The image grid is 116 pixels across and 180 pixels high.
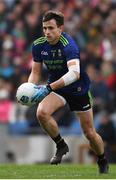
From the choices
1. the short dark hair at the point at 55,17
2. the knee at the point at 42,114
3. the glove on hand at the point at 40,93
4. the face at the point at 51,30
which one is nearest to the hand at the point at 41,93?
the glove on hand at the point at 40,93

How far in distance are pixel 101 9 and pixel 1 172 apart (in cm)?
1012

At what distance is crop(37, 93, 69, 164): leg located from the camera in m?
12.5

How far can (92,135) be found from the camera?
12.6 meters

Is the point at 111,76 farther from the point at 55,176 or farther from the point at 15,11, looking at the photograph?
the point at 55,176

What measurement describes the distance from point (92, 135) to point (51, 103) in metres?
0.72

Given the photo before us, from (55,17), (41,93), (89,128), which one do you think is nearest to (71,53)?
(55,17)

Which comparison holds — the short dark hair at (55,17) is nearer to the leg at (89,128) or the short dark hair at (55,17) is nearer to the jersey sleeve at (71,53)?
the jersey sleeve at (71,53)

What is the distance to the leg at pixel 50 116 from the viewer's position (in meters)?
12.5

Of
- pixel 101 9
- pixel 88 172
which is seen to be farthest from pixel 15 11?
pixel 88 172

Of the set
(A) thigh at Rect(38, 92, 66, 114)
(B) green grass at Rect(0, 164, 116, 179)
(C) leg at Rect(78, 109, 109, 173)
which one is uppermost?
(A) thigh at Rect(38, 92, 66, 114)

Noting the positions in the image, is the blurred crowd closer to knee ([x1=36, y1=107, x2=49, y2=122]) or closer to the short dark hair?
knee ([x1=36, y1=107, x2=49, y2=122])

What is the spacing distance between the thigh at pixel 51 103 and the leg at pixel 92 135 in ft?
1.11

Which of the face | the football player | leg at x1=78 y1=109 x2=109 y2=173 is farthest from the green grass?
the face

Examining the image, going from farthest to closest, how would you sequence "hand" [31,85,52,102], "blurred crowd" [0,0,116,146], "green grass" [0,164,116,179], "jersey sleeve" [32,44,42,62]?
"blurred crowd" [0,0,116,146]
"jersey sleeve" [32,44,42,62]
"green grass" [0,164,116,179]
"hand" [31,85,52,102]
